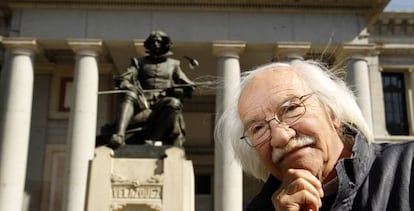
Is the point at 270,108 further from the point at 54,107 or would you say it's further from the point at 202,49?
the point at 54,107

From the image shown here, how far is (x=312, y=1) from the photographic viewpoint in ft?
89.9

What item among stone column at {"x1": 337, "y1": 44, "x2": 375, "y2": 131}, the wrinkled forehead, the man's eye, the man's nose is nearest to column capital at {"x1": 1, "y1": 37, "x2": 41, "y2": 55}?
stone column at {"x1": 337, "y1": 44, "x2": 375, "y2": 131}

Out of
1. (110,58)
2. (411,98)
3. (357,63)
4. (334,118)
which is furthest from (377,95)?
(334,118)

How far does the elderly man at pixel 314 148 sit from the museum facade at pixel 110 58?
68.4 ft

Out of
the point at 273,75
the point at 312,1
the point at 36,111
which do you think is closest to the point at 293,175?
the point at 273,75

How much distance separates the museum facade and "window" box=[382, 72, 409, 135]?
0.07 metres

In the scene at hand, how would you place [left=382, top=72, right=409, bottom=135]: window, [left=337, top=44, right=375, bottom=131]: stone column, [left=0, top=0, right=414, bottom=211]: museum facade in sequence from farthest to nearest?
[left=382, top=72, right=409, bottom=135]: window → [left=337, top=44, right=375, bottom=131]: stone column → [left=0, top=0, right=414, bottom=211]: museum facade

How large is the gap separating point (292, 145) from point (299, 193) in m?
0.25

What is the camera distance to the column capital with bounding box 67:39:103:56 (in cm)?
2627

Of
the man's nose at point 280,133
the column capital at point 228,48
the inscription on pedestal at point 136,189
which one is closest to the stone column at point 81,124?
the column capital at point 228,48

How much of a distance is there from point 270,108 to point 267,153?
151 mm

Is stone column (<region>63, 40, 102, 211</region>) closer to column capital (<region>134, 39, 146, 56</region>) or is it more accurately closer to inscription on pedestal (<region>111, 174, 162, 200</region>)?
column capital (<region>134, 39, 146, 56</region>)

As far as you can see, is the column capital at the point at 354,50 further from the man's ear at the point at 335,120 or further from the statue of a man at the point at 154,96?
the man's ear at the point at 335,120

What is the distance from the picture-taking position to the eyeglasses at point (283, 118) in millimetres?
1918
